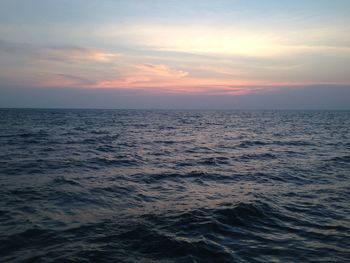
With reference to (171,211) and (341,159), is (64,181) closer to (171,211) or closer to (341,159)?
(171,211)

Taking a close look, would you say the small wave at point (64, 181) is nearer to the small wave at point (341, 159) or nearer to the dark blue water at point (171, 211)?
the dark blue water at point (171, 211)

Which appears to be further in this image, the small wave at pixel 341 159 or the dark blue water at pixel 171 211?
the small wave at pixel 341 159

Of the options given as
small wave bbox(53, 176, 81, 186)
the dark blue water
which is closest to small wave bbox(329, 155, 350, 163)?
the dark blue water

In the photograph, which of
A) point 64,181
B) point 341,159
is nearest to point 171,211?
point 64,181

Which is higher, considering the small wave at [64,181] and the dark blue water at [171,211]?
the small wave at [64,181]

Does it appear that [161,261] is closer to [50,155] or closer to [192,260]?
[192,260]

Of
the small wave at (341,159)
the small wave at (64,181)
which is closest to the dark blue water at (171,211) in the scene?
the small wave at (64,181)

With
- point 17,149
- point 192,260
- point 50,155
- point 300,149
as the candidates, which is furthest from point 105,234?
point 300,149

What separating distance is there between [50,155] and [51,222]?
43.7 feet

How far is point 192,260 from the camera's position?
269 inches

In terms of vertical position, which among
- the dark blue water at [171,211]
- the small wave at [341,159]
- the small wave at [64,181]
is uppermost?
the small wave at [341,159]

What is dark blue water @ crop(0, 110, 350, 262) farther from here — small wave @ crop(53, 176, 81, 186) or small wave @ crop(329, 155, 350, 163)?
small wave @ crop(329, 155, 350, 163)

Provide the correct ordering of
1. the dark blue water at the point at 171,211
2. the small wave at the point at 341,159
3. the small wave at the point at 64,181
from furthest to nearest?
the small wave at the point at 341,159, the small wave at the point at 64,181, the dark blue water at the point at 171,211

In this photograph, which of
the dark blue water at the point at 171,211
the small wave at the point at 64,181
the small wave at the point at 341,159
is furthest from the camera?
the small wave at the point at 341,159
